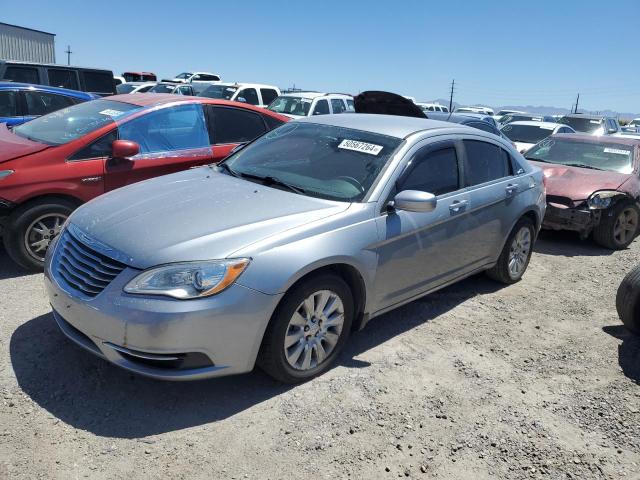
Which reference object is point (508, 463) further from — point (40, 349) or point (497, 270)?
point (40, 349)

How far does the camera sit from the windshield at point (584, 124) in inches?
679

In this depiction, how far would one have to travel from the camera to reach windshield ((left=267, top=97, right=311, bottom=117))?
14102 mm

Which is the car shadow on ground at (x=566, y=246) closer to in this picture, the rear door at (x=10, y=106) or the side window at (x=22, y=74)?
the rear door at (x=10, y=106)

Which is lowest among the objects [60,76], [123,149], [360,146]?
[123,149]

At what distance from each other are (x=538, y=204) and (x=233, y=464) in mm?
4003

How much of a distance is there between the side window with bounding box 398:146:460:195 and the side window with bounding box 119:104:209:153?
8.91 feet

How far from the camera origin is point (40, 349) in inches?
137

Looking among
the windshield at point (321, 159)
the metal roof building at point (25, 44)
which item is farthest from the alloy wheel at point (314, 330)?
the metal roof building at point (25, 44)

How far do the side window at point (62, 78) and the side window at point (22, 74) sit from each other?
295mm

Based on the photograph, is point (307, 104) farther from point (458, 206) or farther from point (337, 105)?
A: point (458, 206)

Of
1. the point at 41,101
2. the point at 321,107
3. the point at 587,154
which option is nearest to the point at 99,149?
the point at 41,101

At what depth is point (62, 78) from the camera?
1273cm

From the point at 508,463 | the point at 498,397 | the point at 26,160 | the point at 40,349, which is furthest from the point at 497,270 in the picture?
the point at 26,160

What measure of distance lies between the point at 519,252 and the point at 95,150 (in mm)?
4230
